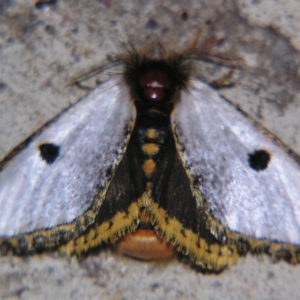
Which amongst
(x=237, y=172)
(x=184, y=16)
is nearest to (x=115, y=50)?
(x=184, y=16)

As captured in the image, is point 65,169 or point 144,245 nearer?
point 65,169

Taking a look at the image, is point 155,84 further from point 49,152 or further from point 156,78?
point 49,152

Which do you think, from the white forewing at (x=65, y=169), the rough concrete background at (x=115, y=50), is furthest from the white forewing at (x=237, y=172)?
the rough concrete background at (x=115, y=50)

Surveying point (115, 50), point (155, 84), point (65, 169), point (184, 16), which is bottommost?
point (65, 169)

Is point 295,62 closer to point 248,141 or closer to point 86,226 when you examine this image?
point 248,141

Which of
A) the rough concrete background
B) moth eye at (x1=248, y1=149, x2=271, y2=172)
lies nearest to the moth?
moth eye at (x1=248, y1=149, x2=271, y2=172)

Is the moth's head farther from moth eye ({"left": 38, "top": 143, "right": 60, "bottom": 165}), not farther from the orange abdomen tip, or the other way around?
the orange abdomen tip

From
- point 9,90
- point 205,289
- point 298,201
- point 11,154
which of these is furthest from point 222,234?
point 9,90
